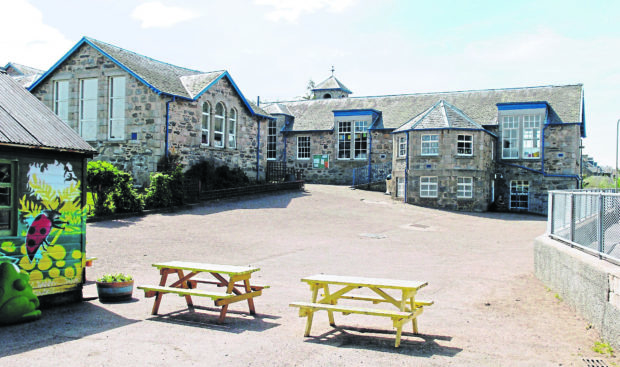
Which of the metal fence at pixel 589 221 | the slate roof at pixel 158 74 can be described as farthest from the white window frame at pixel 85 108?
the metal fence at pixel 589 221

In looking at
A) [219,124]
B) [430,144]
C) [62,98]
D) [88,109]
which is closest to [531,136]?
[430,144]

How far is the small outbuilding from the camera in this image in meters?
7.93

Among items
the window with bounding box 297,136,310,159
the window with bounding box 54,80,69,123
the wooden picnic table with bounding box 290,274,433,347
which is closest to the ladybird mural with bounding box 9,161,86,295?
the wooden picnic table with bounding box 290,274,433,347

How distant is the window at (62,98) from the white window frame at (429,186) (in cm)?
1768

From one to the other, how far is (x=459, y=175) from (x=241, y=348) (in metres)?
23.3

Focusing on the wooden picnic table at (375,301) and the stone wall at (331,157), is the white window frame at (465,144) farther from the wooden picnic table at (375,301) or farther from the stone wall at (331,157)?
the wooden picnic table at (375,301)

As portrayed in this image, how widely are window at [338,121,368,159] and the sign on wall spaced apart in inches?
38.3

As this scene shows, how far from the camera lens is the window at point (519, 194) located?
31.3 m

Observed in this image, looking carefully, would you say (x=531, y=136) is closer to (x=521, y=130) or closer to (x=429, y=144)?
(x=521, y=130)

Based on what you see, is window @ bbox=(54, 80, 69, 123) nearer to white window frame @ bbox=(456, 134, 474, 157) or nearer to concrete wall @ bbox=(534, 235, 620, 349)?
white window frame @ bbox=(456, 134, 474, 157)

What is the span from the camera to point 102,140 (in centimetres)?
2502

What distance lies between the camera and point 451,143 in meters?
28.2

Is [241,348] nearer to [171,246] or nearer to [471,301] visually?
[471,301]

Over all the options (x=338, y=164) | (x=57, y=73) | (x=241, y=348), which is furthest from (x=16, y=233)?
(x=338, y=164)
